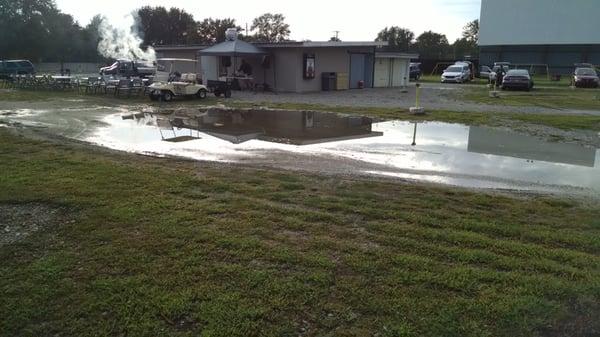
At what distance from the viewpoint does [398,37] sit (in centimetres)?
8712

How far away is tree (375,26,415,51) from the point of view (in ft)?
272

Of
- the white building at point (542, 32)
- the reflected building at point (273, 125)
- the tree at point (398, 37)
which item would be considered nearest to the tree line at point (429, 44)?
the tree at point (398, 37)

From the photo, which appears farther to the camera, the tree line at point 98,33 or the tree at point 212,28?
the tree at point 212,28

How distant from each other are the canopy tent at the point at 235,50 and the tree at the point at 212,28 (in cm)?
→ 4734

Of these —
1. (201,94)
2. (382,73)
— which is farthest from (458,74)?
(201,94)

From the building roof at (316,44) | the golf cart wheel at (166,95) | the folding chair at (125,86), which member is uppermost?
the building roof at (316,44)

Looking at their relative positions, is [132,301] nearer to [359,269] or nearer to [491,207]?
[359,269]

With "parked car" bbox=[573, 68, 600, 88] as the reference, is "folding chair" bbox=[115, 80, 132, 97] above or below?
below

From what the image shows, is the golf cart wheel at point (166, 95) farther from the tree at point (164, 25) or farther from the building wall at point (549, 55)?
the tree at point (164, 25)

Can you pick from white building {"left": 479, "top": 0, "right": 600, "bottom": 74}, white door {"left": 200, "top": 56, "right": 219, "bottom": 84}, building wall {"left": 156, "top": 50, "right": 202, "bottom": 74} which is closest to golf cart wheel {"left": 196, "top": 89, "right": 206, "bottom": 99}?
white door {"left": 200, "top": 56, "right": 219, "bottom": 84}

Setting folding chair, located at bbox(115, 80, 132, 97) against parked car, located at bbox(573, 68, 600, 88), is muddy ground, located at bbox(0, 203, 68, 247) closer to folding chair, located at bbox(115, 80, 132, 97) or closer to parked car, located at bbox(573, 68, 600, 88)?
folding chair, located at bbox(115, 80, 132, 97)

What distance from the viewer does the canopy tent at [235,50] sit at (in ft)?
83.5

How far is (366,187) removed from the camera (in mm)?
6863

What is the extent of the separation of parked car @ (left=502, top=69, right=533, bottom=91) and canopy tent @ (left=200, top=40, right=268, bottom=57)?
52.9 feet
